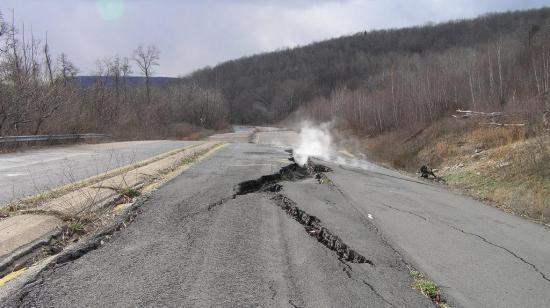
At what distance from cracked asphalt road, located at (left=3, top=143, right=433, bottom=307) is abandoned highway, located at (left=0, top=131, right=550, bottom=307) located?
0.01 meters

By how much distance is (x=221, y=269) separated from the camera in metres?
4.23

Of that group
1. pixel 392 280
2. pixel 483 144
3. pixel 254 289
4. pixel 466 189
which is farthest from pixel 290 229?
pixel 483 144

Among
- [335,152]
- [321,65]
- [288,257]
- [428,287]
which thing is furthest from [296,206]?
[321,65]

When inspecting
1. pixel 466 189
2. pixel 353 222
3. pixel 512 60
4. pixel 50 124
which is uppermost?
pixel 512 60

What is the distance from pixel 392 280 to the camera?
15.0 feet

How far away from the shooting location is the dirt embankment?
477 inches

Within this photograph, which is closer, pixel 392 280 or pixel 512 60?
pixel 392 280

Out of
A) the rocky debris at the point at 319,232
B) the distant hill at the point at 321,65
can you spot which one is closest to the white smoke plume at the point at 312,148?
the rocky debris at the point at 319,232

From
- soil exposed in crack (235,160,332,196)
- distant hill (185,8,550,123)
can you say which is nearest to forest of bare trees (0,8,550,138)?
distant hill (185,8,550,123)

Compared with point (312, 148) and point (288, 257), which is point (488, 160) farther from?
point (288, 257)

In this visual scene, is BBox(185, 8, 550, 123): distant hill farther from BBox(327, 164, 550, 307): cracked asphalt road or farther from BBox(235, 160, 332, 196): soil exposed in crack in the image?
BBox(327, 164, 550, 307): cracked asphalt road

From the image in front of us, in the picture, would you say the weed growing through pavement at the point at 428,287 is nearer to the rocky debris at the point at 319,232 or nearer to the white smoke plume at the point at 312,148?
the rocky debris at the point at 319,232

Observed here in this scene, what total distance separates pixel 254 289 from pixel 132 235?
1855 millimetres

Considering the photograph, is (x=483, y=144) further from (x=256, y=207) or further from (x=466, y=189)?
(x=256, y=207)
